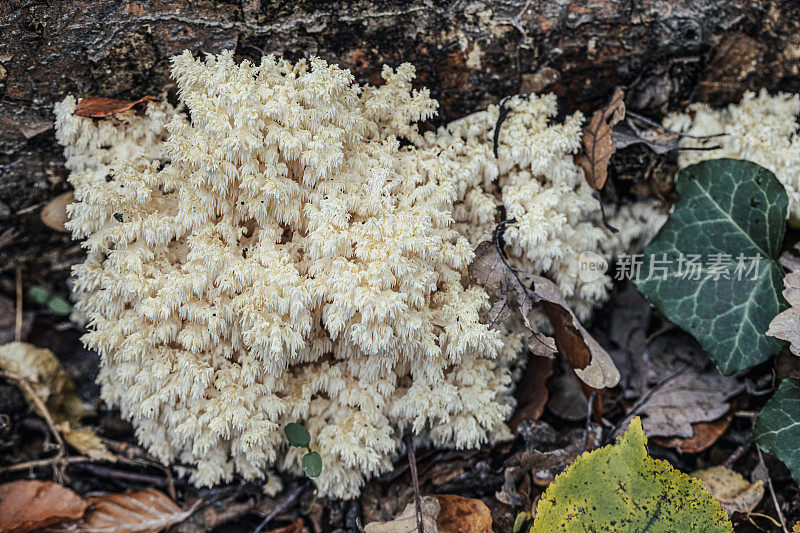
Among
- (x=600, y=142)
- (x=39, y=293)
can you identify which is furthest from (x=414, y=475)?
(x=39, y=293)

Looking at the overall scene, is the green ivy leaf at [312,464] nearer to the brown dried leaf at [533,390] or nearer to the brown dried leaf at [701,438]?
the brown dried leaf at [533,390]

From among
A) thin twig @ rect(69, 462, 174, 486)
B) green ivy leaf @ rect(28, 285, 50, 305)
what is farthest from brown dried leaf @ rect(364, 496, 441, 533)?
green ivy leaf @ rect(28, 285, 50, 305)

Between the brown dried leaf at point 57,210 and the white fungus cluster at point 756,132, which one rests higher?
the white fungus cluster at point 756,132

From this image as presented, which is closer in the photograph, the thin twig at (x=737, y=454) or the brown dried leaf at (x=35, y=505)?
the brown dried leaf at (x=35, y=505)

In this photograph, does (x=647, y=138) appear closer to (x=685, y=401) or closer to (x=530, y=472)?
(x=685, y=401)

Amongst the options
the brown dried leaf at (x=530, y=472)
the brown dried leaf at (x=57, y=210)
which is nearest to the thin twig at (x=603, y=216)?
the brown dried leaf at (x=530, y=472)

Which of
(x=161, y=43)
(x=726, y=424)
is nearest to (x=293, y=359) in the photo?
(x=161, y=43)

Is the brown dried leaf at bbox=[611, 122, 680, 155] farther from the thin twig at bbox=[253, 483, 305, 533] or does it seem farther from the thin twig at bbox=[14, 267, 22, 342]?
the thin twig at bbox=[14, 267, 22, 342]
